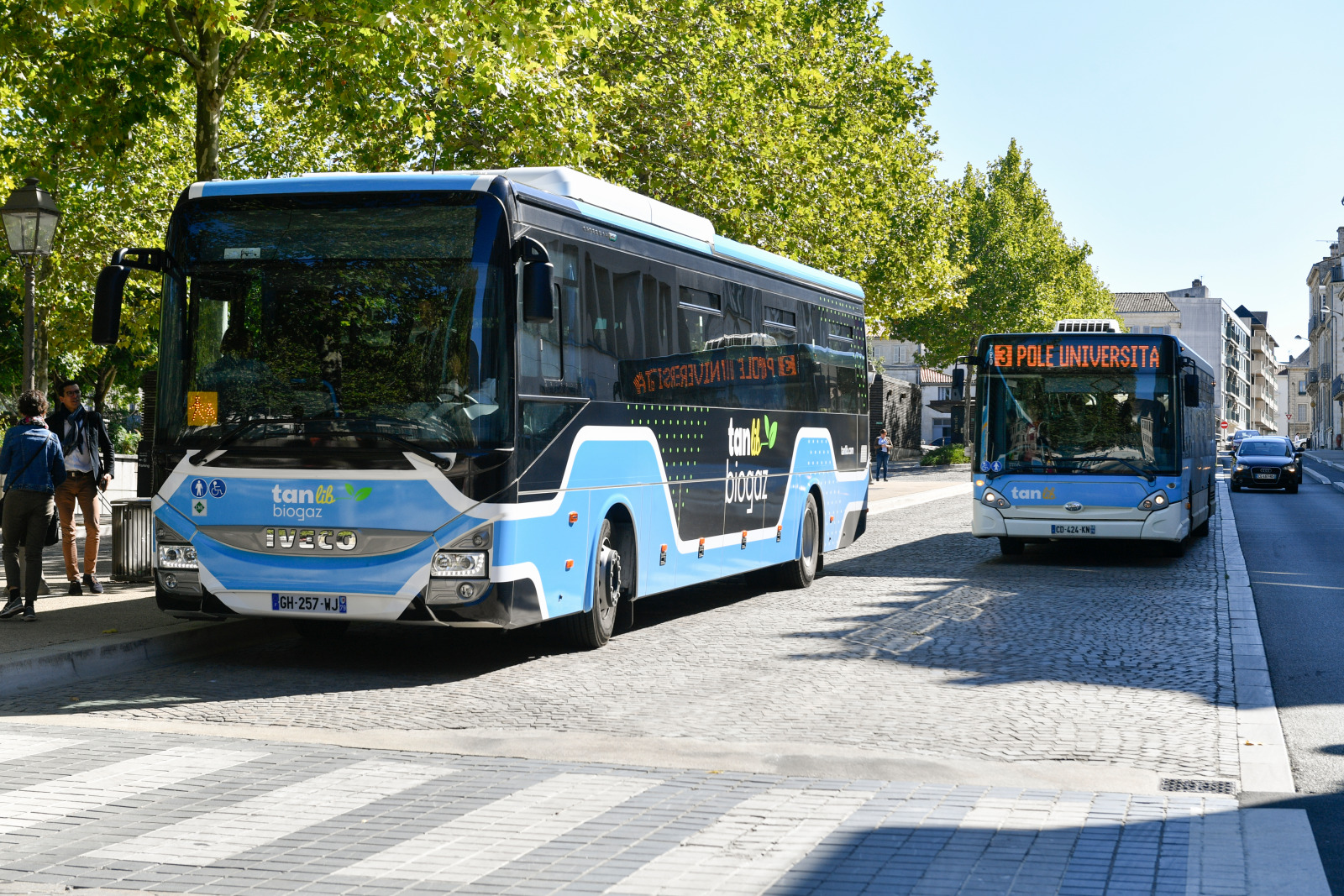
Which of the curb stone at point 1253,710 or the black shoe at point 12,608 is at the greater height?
the black shoe at point 12,608

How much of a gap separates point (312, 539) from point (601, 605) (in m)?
2.33

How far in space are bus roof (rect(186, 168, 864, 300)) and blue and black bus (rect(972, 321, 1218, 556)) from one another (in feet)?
19.0

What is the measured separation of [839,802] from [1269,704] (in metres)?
3.73

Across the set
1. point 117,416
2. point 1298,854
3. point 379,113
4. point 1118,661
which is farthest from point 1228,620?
point 117,416

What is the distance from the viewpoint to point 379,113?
52.5ft

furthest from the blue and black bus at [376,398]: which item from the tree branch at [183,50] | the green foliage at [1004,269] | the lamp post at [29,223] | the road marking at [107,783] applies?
the green foliage at [1004,269]

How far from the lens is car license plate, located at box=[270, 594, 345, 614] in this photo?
9.55m

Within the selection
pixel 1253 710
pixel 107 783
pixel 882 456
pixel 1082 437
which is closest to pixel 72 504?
pixel 107 783

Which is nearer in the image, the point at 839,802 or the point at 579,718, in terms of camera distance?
the point at 839,802

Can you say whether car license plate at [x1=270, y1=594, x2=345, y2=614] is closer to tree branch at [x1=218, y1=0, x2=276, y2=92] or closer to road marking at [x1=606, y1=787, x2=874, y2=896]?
road marking at [x1=606, y1=787, x2=874, y2=896]

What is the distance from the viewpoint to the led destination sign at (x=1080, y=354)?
18.0 meters

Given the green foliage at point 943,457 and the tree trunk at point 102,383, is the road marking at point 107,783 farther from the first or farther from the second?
the green foliage at point 943,457

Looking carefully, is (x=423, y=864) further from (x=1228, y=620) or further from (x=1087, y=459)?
(x=1087, y=459)

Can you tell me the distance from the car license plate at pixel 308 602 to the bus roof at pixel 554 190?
2.60 m
